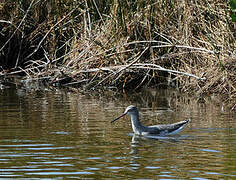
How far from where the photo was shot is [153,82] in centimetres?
1862

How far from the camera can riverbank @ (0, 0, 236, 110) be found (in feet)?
52.7

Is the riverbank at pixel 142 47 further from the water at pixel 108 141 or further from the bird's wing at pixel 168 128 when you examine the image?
the bird's wing at pixel 168 128

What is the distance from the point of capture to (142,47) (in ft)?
57.1

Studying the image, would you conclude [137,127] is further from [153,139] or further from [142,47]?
[142,47]

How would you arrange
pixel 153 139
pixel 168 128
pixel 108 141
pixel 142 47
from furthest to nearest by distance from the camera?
1. pixel 142 47
2. pixel 168 128
3. pixel 153 139
4. pixel 108 141

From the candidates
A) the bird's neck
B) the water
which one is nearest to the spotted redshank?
the bird's neck

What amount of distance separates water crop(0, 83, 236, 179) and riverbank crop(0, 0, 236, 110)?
1.04 m

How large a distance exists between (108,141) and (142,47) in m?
7.60

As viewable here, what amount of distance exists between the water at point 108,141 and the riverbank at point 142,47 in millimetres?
1042

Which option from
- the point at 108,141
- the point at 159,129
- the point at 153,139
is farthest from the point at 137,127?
the point at 108,141

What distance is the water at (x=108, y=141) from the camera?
26.2ft

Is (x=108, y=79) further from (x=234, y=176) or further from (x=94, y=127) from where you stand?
(x=234, y=176)

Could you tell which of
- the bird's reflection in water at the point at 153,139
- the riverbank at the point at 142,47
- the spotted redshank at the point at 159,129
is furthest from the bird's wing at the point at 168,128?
the riverbank at the point at 142,47

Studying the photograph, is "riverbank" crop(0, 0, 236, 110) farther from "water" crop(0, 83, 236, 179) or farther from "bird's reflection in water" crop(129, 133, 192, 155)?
"bird's reflection in water" crop(129, 133, 192, 155)
